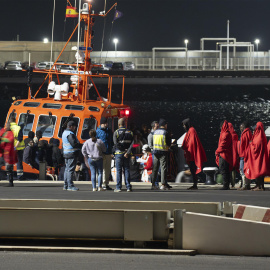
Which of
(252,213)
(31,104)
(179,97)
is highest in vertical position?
(179,97)

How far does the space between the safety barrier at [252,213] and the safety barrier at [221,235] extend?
123 cm

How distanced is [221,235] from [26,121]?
15608 millimetres

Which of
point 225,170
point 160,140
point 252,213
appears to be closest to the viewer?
point 252,213

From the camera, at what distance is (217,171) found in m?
22.1

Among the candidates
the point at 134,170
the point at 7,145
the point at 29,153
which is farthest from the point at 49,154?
the point at 7,145

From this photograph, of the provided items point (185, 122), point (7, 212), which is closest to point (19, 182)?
point (185, 122)

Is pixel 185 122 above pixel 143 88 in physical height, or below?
below

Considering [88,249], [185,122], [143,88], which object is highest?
[143,88]

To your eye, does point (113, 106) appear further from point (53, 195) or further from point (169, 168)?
point (53, 195)

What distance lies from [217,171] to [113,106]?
5138mm

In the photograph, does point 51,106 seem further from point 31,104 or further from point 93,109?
point 93,109

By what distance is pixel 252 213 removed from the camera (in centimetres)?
1142

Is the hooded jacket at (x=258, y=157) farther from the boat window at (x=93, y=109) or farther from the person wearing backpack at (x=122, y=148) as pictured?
the boat window at (x=93, y=109)

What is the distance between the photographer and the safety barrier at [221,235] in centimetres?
1008
